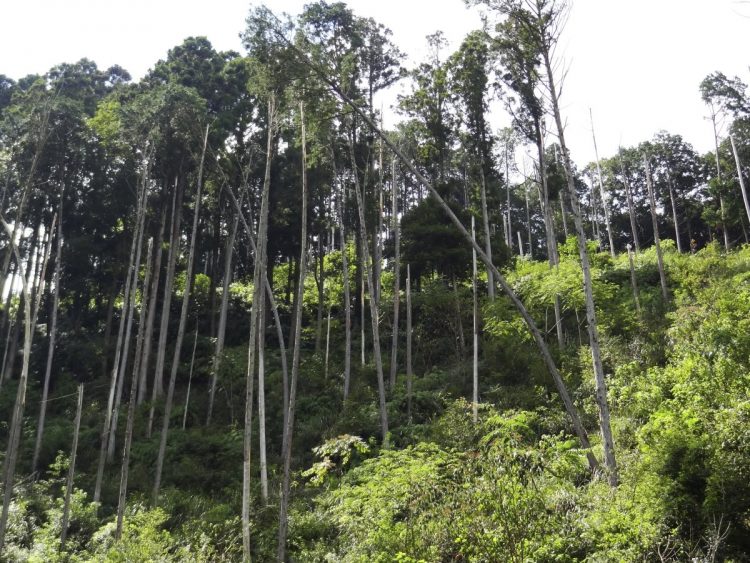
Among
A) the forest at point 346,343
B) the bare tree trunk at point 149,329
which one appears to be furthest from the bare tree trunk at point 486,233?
the bare tree trunk at point 149,329

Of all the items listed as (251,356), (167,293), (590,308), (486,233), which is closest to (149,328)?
(167,293)

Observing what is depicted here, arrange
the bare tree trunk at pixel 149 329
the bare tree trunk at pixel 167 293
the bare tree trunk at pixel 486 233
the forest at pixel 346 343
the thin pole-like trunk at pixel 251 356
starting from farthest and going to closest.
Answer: the bare tree trunk at pixel 486 233 < the bare tree trunk at pixel 167 293 < the bare tree trunk at pixel 149 329 < the thin pole-like trunk at pixel 251 356 < the forest at pixel 346 343

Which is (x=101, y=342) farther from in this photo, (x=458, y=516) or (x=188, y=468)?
(x=458, y=516)

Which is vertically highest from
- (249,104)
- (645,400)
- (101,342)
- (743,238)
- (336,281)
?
(249,104)

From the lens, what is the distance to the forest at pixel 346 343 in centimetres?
628

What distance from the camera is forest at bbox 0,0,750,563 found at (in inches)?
247

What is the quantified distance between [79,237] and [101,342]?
4.23 metres

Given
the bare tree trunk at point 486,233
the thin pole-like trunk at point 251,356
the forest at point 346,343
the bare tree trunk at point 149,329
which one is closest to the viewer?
the forest at point 346,343

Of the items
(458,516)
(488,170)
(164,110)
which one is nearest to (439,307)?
(488,170)

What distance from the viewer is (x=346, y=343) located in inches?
643

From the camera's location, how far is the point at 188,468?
13.7 meters

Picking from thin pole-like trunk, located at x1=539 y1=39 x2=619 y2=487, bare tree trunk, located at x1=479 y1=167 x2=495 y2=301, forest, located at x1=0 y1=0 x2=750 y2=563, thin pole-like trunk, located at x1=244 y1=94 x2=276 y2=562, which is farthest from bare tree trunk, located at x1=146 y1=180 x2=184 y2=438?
thin pole-like trunk, located at x1=539 y1=39 x2=619 y2=487

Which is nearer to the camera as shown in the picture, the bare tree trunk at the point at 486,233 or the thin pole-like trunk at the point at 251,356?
the thin pole-like trunk at the point at 251,356

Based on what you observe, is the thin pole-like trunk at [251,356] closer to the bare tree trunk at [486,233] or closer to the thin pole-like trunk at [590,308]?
the thin pole-like trunk at [590,308]
